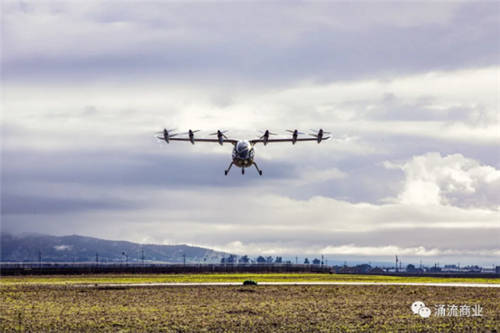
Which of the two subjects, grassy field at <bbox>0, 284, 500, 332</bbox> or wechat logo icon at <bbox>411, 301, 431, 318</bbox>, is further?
wechat logo icon at <bbox>411, 301, 431, 318</bbox>

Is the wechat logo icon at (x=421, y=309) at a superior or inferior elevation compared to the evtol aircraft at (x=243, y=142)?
inferior

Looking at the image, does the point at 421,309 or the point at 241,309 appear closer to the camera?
the point at 241,309

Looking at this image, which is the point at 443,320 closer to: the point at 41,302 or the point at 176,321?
the point at 176,321

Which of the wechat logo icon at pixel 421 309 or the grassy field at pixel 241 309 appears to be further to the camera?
the wechat logo icon at pixel 421 309

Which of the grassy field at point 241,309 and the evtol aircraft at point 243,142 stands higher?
the evtol aircraft at point 243,142

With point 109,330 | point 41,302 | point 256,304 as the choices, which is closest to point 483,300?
point 256,304
